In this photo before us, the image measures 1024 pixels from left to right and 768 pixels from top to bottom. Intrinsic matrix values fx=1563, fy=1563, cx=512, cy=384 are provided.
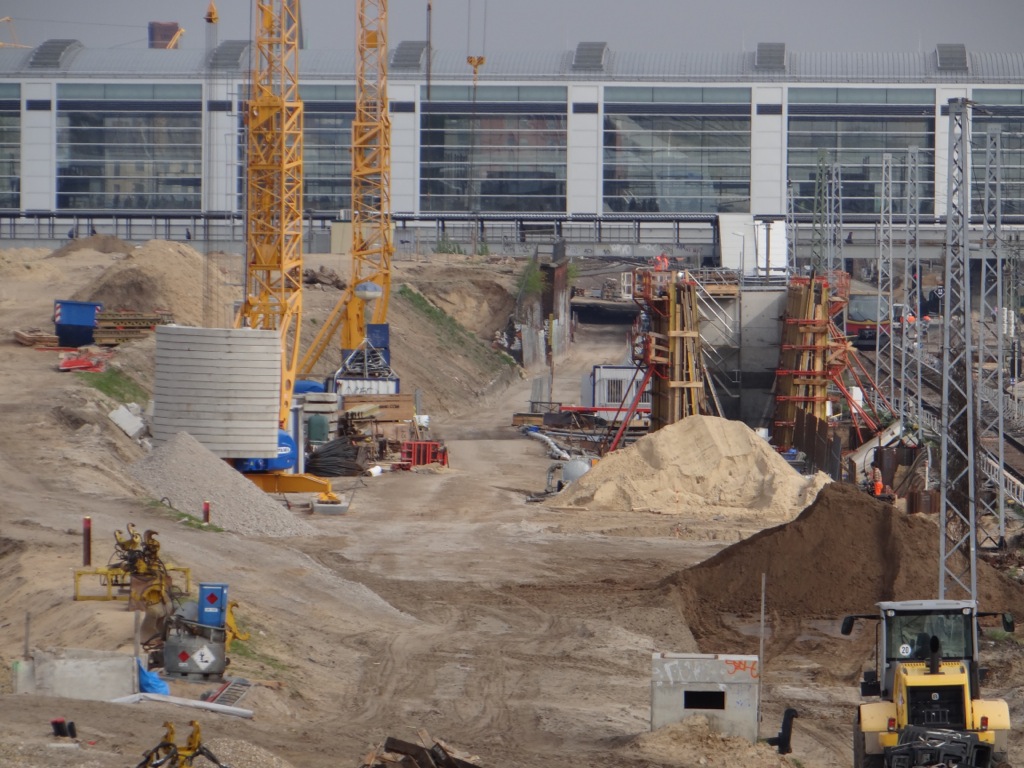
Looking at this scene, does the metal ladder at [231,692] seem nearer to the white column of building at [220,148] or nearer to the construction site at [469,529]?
the construction site at [469,529]

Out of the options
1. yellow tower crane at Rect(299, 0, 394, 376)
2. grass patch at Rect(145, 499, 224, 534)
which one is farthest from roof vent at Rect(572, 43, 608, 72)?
grass patch at Rect(145, 499, 224, 534)

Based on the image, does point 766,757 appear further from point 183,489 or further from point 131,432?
point 131,432

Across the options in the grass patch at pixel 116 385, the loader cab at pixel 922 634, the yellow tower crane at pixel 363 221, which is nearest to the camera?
the loader cab at pixel 922 634

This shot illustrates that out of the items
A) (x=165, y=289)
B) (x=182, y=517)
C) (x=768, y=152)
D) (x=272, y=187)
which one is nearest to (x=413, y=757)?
(x=182, y=517)

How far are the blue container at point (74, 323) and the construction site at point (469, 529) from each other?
116 mm

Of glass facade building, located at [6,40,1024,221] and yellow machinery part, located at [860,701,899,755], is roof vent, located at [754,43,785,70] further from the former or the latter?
yellow machinery part, located at [860,701,899,755]

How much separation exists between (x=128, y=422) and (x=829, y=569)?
21.3 m

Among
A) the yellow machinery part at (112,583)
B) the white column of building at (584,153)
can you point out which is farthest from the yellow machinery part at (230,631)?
the white column of building at (584,153)

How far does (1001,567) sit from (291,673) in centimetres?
1473

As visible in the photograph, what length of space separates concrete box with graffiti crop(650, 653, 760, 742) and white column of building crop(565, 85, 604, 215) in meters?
92.0

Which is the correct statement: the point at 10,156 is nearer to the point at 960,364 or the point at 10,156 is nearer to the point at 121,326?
the point at 121,326

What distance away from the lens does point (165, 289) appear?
6075 centimetres

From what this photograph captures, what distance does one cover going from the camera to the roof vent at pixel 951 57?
108 meters

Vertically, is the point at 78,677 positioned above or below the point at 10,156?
below
